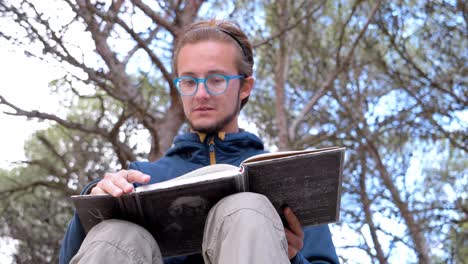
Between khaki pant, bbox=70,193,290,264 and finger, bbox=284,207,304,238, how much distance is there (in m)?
0.25

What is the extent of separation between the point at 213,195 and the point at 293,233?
1.06 ft

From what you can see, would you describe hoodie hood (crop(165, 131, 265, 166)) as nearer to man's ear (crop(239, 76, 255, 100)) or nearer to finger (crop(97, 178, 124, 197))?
man's ear (crop(239, 76, 255, 100))

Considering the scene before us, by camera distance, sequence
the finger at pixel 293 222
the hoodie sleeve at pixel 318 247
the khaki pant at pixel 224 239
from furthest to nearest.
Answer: the hoodie sleeve at pixel 318 247 < the finger at pixel 293 222 < the khaki pant at pixel 224 239

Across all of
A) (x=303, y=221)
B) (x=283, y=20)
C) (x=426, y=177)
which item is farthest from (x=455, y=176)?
(x=303, y=221)

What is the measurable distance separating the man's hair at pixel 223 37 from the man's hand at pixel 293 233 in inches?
29.3

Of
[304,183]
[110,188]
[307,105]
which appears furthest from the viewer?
[307,105]

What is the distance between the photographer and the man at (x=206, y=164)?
4.66 ft

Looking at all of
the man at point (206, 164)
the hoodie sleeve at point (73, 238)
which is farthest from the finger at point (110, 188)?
the hoodie sleeve at point (73, 238)

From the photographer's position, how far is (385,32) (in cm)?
609

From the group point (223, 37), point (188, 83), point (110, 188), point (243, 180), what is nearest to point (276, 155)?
point (243, 180)

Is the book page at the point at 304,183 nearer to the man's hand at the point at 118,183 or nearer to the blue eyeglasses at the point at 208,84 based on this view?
the man's hand at the point at 118,183

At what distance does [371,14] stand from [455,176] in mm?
2270

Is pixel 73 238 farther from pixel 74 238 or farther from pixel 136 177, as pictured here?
pixel 136 177

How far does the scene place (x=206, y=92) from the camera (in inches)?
86.2
